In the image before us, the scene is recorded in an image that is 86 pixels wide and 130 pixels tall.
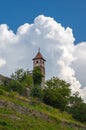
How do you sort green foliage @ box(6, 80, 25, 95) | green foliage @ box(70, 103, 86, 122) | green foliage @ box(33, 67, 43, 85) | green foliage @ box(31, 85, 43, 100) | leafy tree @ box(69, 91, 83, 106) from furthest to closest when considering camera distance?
leafy tree @ box(69, 91, 83, 106) < green foliage @ box(33, 67, 43, 85) < green foliage @ box(70, 103, 86, 122) < green foliage @ box(31, 85, 43, 100) < green foliage @ box(6, 80, 25, 95)

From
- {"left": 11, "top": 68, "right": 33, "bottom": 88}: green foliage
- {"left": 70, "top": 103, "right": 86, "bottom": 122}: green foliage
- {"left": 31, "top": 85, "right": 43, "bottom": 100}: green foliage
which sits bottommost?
{"left": 70, "top": 103, "right": 86, "bottom": 122}: green foliage

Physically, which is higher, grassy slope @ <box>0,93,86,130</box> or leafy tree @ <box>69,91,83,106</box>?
leafy tree @ <box>69,91,83,106</box>

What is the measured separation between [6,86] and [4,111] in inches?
696

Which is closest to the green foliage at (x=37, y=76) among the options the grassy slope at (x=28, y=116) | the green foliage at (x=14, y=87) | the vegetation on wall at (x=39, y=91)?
the vegetation on wall at (x=39, y=91)

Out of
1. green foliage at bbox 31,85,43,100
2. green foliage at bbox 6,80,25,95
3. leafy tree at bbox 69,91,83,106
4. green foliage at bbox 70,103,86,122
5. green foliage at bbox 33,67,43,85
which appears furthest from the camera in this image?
leafy tree at bbox 69,91,83,106

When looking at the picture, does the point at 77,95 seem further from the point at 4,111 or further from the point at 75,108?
the point at 4,111

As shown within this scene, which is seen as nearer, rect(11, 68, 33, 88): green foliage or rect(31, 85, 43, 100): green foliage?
rect(31, 85, 43, 100): green foliage

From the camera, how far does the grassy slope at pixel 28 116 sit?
39497 millimetres

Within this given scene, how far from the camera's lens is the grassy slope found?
3950 centimetres

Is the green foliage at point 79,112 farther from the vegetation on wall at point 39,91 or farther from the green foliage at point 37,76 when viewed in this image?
the green foliage at point 37,76

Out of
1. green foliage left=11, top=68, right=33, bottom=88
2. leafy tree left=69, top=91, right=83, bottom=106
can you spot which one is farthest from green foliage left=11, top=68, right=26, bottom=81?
leafy tree left=69, top=91, right=83, bottom=106

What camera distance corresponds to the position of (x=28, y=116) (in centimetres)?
4881

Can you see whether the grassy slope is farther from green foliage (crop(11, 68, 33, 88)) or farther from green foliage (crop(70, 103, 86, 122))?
green foliage (crop(11, 68, 33, 88))

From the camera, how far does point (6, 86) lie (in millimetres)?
61812
